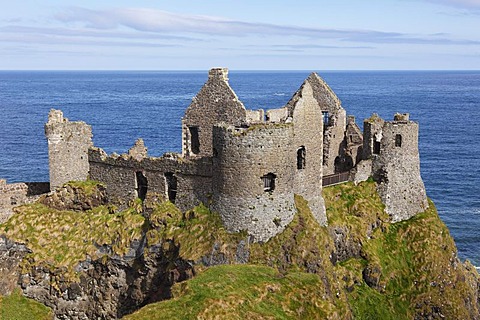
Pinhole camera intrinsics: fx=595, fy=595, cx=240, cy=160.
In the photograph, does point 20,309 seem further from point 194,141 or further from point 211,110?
point 211,110

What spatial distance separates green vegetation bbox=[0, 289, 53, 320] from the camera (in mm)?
38531

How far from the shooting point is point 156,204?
134 feet

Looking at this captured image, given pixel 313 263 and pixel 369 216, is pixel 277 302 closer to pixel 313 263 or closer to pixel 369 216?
pixel 313 263

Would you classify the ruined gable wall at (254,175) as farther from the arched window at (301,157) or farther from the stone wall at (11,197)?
the stone wall at (11,197)

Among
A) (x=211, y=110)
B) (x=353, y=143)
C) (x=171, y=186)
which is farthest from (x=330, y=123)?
(x=171, y=186)

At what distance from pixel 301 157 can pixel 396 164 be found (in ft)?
31.4

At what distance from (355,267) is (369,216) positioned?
459cm

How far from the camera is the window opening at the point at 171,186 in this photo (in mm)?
40938

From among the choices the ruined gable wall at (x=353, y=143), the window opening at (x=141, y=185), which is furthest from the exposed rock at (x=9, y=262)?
the ruined gable wall at (x=353, y=143)

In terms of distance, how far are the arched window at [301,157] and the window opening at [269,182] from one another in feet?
13.0

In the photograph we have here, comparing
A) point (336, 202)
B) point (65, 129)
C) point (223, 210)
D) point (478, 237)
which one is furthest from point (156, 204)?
point (478, 237)

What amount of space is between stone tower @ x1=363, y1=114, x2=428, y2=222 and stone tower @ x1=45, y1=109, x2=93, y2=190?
21.6m

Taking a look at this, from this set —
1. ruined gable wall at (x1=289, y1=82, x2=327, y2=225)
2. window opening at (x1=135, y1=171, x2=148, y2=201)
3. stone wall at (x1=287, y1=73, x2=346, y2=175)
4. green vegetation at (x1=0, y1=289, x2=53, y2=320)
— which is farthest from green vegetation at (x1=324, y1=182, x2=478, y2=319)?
green vegetation at (x1=0, y1=289, x2=53, y2=320)

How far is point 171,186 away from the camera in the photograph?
135 ft
